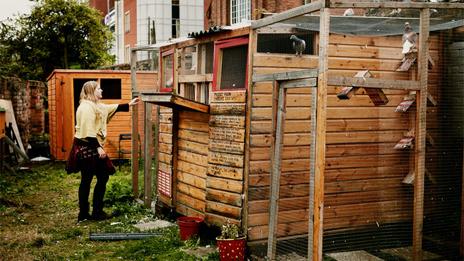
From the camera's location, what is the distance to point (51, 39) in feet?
76.2

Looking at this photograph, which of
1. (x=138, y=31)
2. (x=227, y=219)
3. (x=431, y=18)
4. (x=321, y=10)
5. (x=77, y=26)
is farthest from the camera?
(x=138, y=31)

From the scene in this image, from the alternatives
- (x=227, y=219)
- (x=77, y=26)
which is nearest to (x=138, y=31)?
(x=77, y=26)

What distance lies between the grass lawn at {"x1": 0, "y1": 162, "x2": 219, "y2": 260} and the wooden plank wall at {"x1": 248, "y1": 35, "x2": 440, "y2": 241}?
3.47 feet

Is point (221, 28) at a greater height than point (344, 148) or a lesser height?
greater

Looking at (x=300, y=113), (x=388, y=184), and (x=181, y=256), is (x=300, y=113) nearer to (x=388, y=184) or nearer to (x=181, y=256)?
(x=388, y=184)

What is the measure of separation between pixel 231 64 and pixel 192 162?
5.42ft

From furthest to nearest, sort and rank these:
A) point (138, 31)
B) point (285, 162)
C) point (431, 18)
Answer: point (138, 31)
point (285, 162)
point (431, 18)

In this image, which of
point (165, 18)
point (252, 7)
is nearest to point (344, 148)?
point (252, 7)

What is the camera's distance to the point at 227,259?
Result: 6105 mm

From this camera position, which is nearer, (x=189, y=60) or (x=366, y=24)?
(x=366, y=24)

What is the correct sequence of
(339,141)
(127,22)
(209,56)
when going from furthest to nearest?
(127,22)
(209,56)
(339,141)

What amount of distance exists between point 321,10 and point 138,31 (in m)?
31.5

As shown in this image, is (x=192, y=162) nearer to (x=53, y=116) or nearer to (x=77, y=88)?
(x=77, y=88)

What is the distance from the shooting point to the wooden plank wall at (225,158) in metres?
6.47
